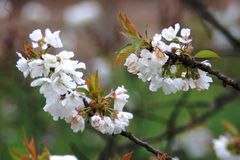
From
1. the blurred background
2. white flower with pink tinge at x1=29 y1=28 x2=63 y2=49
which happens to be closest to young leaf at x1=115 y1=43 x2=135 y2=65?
white flower with pink tinge at x1=29 y1=28 x2=63 y2=49

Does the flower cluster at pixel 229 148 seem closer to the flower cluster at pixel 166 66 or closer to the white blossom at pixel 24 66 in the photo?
the flower cluster at pixel 166 66

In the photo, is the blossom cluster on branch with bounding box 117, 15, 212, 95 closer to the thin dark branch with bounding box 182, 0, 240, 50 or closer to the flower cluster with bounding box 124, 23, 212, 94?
the flower cluster with bounding box 124, 23, 212, 94

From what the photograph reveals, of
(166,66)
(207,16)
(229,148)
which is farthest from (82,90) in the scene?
(207,16)

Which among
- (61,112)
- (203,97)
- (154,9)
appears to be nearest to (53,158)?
(61,112)

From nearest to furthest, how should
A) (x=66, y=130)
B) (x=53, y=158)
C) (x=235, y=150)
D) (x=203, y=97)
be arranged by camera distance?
(x=53, y=158), (x=235, y=150), (x=66, y=130), (x=203, y=97)

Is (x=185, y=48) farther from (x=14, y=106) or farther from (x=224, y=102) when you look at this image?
(x=14, y=106)
